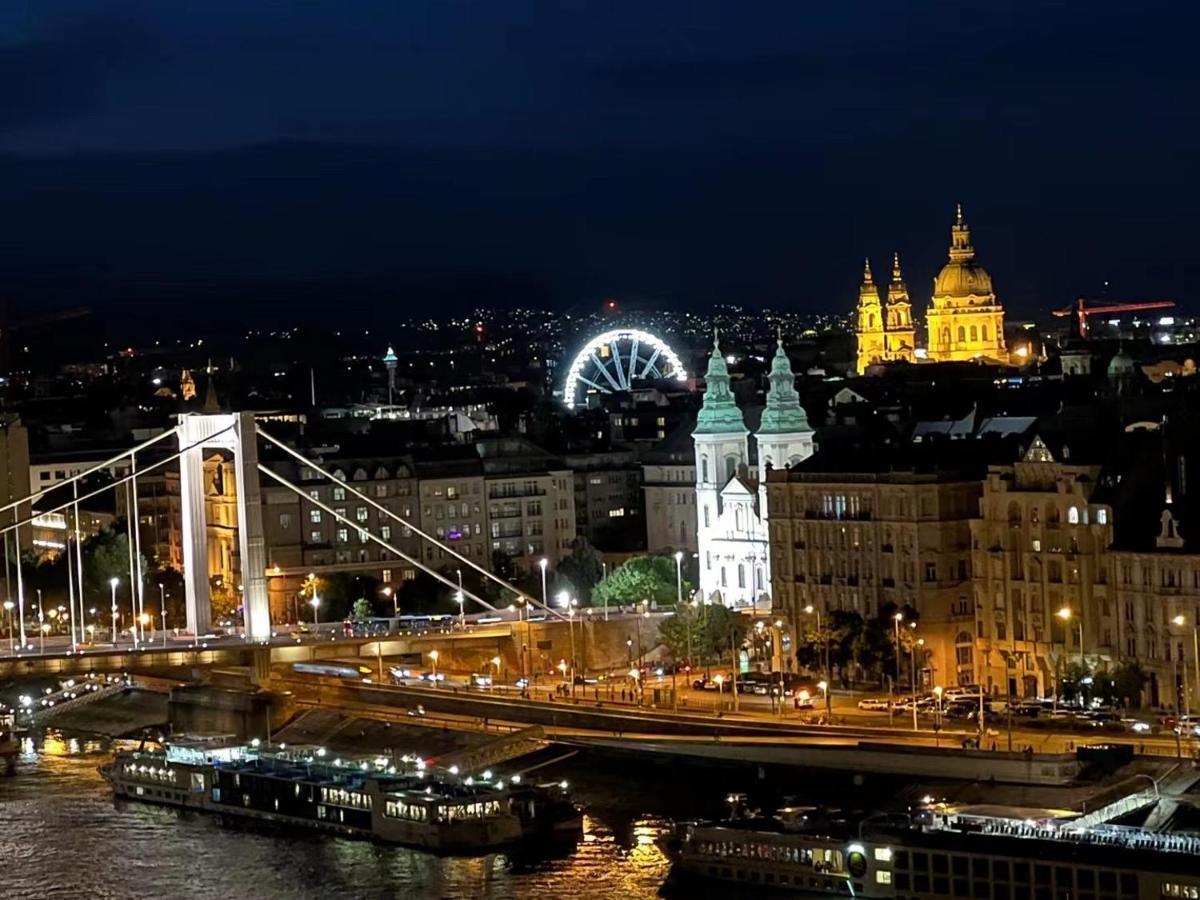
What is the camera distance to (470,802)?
200 feet

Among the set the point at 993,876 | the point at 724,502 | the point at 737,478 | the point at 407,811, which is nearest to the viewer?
the point at 993,876

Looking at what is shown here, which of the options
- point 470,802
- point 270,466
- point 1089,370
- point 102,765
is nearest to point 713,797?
point 470,802

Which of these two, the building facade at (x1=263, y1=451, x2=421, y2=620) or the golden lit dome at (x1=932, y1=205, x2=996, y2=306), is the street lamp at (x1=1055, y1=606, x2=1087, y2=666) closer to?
the building facade at (x1=263, y1=451, x2=421, y2=620)

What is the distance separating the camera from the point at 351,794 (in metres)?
63.3

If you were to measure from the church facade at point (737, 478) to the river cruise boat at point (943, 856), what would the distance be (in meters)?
29.6

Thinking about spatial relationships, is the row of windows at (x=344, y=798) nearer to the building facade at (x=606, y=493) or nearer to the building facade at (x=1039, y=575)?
the building facade at (x=1039, y=575)

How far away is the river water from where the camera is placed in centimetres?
5578

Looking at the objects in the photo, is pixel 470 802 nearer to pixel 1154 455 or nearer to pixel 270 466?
pixel 1154 455

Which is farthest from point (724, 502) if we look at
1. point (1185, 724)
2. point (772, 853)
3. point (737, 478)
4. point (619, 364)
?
point (619, 364)

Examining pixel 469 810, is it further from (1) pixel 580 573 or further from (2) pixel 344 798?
(1) pixel 580 573

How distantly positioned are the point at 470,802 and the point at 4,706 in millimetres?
23766

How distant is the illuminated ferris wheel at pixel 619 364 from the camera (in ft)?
474

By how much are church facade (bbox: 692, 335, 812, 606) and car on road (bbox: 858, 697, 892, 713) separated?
50.0 feet

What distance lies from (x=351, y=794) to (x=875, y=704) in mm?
11191
